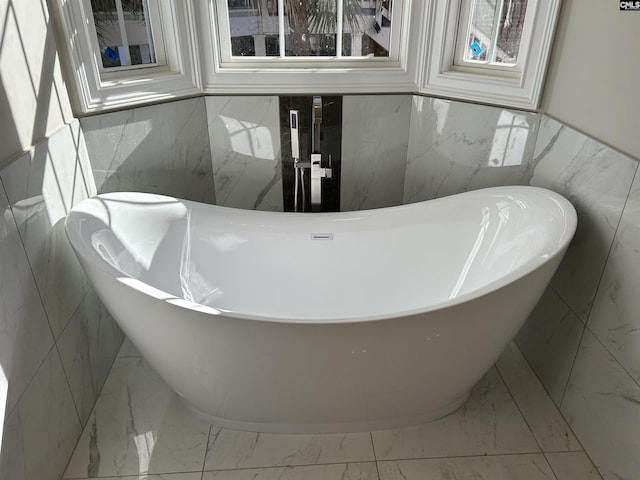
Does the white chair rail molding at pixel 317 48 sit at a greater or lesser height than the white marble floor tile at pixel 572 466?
greater

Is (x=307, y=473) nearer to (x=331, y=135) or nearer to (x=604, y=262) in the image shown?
(x=604, y=262)

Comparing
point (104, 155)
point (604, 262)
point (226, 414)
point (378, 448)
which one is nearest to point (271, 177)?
point (104, 155)

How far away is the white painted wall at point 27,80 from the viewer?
133 cm

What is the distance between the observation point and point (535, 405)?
184 cm

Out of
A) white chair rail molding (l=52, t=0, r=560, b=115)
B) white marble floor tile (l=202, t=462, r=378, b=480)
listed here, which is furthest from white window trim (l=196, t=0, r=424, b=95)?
white marble floor tile (l=202, t=462, r=378, b=480)

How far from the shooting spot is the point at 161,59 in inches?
83.2

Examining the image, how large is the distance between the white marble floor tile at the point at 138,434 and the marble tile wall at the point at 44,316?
6 centimetres

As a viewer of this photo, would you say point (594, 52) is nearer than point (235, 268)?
Yes

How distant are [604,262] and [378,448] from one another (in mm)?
968

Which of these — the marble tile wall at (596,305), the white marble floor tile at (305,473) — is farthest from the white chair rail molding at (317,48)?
the white marble floor tile at (305,473)

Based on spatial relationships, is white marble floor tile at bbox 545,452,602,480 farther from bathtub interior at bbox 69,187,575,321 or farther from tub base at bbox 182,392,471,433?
bathtub interior at bbox 69,187,575,321

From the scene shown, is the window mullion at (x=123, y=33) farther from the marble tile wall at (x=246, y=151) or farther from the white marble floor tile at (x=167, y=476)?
the white marble floor tile at (x=167, y=476)

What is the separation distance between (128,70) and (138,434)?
143 centimetres

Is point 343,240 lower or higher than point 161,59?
lower
